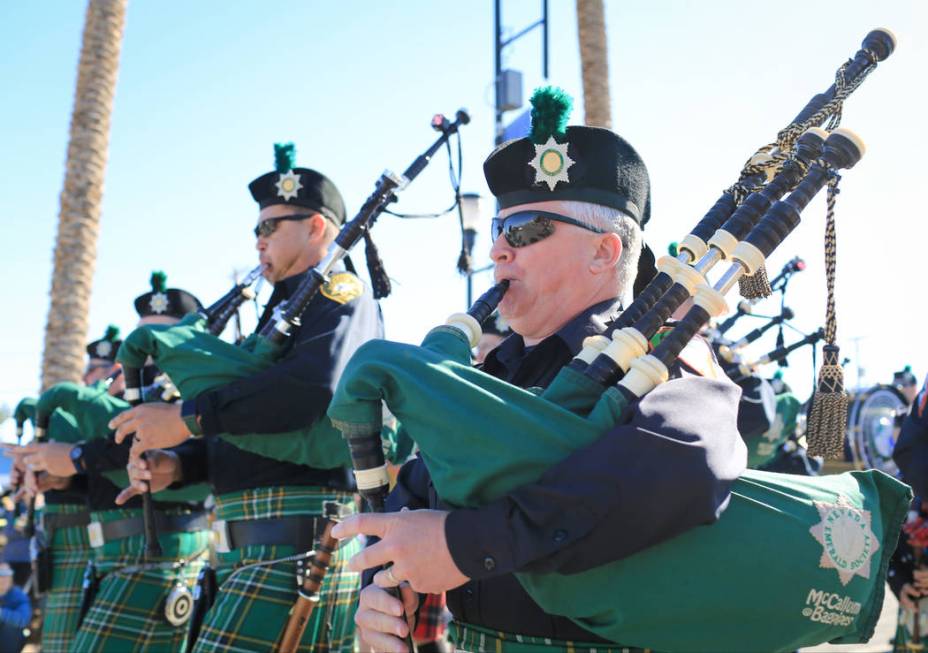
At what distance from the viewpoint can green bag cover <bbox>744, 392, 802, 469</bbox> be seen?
5234mm

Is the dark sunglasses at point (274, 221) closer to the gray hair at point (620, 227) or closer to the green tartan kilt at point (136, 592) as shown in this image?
the green tartan kilt at point (136, 592)

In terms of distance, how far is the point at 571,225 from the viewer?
2039 millimetres

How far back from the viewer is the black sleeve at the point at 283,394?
3.20 meters

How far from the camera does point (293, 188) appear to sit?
3922 millimetres

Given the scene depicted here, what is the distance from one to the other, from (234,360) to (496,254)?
5.20ft

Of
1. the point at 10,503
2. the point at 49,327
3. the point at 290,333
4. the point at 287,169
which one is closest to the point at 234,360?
the point at 290,333

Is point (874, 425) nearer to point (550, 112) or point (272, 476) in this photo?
point (272, 476)

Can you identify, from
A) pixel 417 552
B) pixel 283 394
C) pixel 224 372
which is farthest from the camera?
pixel 224 372

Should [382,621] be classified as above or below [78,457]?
below

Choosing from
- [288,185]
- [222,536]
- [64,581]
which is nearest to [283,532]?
[222,536]

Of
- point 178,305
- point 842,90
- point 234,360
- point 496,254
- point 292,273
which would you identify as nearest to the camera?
point 842,90

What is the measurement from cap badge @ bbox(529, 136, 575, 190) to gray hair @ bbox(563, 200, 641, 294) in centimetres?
5

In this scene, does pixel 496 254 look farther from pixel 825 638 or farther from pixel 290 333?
pixel 290 333

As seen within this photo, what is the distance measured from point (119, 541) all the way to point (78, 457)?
18.8 inches
